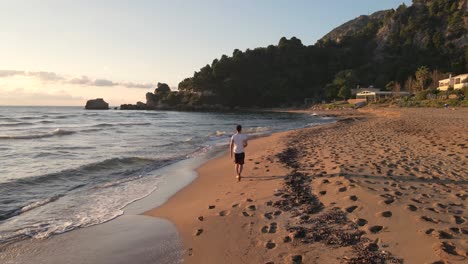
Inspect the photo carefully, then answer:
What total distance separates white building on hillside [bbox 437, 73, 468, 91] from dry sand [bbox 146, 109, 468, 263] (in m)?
64.2

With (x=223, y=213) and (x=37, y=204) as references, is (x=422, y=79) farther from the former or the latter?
(x=37, y=204)

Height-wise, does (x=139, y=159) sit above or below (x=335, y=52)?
below

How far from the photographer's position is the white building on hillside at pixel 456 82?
6377 cm

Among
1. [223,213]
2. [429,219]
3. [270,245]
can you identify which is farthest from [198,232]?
[429,219]

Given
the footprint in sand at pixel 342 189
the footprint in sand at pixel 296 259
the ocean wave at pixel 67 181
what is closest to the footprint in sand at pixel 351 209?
the footprint in sand at pixel 342 189

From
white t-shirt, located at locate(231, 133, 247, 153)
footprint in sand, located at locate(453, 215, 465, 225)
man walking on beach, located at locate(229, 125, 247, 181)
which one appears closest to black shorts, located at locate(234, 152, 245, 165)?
man walking on beach, located at locate(229, 125, 247, 181)

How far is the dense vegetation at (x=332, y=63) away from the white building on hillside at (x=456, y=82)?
1103 inches

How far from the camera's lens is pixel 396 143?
14.1m

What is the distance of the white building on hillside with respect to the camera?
63769 mm

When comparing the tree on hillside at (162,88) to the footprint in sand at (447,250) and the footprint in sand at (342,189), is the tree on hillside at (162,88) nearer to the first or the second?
the footprint in sand at (342,189)

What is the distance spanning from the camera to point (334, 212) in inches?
238

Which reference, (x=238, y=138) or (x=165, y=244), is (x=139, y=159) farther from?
(x=165, y=244)

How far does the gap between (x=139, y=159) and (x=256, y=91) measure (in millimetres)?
107095

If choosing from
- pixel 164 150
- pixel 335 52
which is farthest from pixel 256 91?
pixel 164 150
